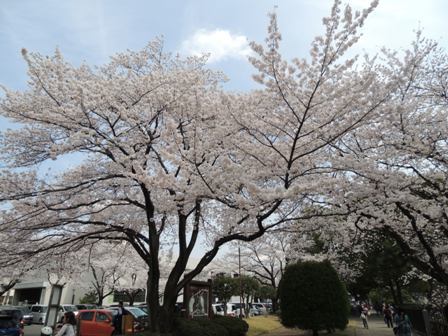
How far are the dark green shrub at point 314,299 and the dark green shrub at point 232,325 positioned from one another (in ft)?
5.86

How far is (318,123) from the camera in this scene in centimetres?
738

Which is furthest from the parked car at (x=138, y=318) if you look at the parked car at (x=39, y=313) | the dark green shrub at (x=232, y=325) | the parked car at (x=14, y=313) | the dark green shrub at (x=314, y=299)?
the parked car at (x=39, y=313)

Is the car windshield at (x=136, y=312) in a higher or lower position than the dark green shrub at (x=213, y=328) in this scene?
higher

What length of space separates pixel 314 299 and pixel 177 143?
9096 millimetres

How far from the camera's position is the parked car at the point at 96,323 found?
45.7 feet

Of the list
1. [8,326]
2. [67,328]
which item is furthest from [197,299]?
[67,328]

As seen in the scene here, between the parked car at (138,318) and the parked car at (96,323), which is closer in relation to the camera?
the parked car at (96,323)

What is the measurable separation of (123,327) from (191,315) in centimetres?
248

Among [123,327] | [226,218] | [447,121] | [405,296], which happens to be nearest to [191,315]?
[123,327]

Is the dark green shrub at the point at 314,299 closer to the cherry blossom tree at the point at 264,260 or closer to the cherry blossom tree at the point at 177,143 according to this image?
the cherry blossom tree at the point at 177,143

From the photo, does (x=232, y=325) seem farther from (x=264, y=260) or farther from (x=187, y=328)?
(x=264, y=260)

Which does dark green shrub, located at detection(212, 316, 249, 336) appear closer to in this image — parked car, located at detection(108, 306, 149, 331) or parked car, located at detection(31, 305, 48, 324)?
parked car, located at detection(108, 306, 149, 331)

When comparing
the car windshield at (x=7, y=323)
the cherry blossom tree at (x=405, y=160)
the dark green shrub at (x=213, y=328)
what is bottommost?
the dark green shrub at (x=213, y=328)

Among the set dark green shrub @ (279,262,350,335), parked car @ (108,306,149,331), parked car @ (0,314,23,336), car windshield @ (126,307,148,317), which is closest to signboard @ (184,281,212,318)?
parked car @ (108,306,149,331)
